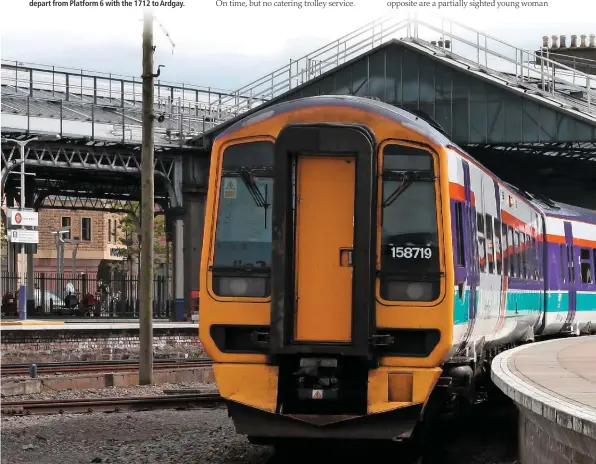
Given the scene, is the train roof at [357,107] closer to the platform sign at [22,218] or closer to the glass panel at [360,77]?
the glass panel at [360,77]

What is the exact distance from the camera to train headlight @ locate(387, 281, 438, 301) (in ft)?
36.4

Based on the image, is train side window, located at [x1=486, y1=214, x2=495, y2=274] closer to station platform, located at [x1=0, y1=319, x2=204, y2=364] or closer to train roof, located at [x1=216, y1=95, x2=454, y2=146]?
train roof, located at [x1=216, y1=95, x2=454, y2=146]

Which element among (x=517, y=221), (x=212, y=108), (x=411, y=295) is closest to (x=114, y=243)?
(x=212, y=108)

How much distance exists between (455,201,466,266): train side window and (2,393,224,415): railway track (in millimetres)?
6603

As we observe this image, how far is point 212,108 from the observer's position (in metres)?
46.4

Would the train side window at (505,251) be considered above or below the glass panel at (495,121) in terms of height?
below

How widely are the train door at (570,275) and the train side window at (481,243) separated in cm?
918

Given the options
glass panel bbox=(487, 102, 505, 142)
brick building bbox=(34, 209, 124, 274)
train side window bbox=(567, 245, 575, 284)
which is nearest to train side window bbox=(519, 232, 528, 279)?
train side window bbox=(567, 245, 575, 284)

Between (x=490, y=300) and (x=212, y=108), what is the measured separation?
109ft

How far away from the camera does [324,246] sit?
36.5 feet

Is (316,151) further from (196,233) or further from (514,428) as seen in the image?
(196,233)

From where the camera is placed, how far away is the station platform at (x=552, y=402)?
316 inches

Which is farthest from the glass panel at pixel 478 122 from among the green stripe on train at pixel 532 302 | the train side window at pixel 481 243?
the train side window at pixel 481 243

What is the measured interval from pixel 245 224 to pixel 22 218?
30.7m
